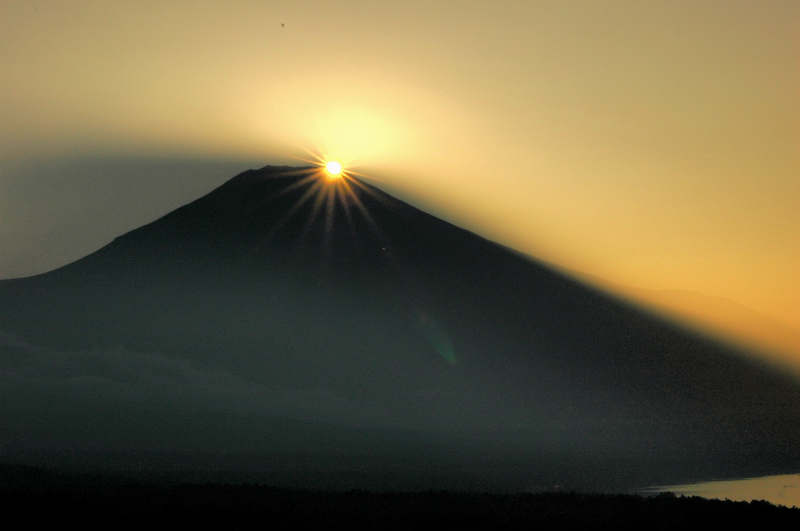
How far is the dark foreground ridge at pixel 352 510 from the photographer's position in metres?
27.9

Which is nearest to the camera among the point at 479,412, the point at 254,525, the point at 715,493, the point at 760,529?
the point at 254,525

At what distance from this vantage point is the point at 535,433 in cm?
17888

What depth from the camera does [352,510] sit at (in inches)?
1254

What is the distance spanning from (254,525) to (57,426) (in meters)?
154

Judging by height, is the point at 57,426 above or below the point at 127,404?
below

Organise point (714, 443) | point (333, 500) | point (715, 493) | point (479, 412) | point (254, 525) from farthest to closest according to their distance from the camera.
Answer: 1. point (479, 412)
2. point (714, 443)
3. point (715, 493)
4. point (333, 500)
5. point (254, 525)

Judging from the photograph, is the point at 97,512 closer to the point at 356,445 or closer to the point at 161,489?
the point at 161,489

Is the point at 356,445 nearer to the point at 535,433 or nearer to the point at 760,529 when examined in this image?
the point at 535,433

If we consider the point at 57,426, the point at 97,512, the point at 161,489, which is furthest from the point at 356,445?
the point at 97,512

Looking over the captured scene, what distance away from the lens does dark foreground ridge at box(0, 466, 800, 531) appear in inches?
1099

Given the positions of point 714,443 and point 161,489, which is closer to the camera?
point 161,489

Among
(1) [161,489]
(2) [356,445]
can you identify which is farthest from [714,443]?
(1) [161,489]

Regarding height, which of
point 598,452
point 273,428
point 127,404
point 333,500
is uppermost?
point 127,404

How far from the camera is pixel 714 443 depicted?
15850 centimetres
